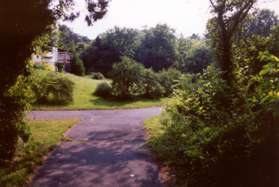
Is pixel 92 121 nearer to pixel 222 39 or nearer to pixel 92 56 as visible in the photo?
pixel 222 39

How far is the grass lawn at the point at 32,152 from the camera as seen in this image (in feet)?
20.3

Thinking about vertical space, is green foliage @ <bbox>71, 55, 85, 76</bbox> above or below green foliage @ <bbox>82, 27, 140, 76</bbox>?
below

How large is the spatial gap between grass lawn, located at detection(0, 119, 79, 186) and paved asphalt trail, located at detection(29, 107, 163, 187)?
246 mm

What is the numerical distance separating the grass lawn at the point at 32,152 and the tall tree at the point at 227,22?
29.6 ft

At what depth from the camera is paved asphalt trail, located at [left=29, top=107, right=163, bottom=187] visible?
20.5 ft

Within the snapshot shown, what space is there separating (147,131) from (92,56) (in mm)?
39762

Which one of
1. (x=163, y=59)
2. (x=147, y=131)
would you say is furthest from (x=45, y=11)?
(x=163, y=59)

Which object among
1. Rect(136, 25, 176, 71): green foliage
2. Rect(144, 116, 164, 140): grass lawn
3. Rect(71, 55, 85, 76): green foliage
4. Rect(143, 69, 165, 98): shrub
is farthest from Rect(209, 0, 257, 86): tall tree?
Rect(71, 55, 85, 76): green foliage

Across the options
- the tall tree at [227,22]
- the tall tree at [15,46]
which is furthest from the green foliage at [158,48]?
the tall tree at [15,46]

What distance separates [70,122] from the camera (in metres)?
13.7

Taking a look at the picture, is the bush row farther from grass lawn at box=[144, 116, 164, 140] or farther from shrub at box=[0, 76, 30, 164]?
shrub at box=[0, 76, 30, 164]

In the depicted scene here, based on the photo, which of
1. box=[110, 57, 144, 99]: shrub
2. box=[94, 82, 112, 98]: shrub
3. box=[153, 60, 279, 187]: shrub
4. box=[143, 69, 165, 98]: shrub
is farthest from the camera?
box=[143, 69, 165, 98]: shrub

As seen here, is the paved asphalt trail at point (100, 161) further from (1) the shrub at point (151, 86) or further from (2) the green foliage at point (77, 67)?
(2) the green foliage at point (77, 67)

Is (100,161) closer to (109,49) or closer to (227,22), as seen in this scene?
(227,22)
